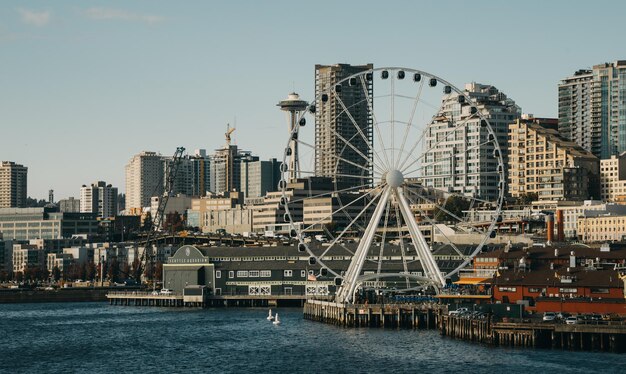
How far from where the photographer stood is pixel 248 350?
11881cm

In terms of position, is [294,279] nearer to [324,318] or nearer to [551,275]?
[324,318]

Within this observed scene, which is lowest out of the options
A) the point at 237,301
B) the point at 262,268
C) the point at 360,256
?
the point at 237,301

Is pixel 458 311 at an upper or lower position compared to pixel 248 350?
upper

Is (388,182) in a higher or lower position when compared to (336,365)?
higher

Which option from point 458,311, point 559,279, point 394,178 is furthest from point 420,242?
point 559,279

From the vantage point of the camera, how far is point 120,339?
436ft

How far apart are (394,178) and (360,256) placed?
9926 millimetres

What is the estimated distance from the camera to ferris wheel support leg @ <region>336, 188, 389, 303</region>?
136m

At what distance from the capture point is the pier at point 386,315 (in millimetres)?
136750

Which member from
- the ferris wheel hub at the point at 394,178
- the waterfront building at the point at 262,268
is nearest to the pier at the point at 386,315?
the ferris wheel hub at the point at 394,178

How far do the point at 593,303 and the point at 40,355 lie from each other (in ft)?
159

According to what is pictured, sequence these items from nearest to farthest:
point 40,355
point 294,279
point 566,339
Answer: point 566,339, point 40,355, point 294,279

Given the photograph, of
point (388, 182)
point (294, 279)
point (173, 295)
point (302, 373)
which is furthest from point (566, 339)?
point (173, 295)

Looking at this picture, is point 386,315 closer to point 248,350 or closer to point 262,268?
point 248,350
